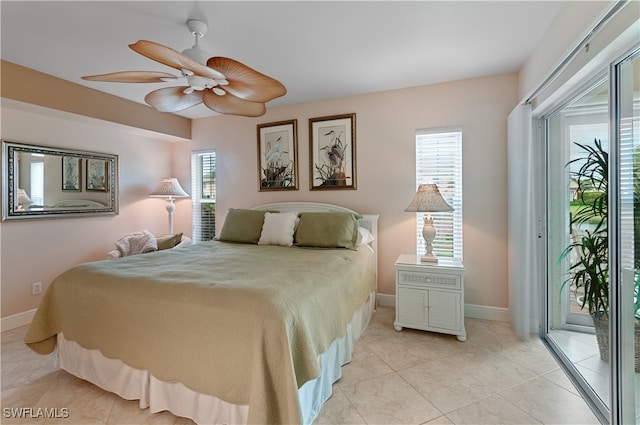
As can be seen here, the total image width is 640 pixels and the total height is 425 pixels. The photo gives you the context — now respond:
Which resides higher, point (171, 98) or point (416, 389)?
point (171, 98)

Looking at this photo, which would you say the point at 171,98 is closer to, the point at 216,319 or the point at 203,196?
the point at 216,319

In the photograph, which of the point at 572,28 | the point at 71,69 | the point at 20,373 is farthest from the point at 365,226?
the point at 71,69

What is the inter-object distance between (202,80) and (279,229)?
5.41 ft

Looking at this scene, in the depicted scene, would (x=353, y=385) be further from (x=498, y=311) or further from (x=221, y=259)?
(x=498, y=311)

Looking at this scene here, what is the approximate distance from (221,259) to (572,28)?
2.90m

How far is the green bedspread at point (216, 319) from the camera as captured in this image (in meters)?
1.35

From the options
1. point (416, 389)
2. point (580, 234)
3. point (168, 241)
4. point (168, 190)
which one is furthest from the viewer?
point (168, 190)

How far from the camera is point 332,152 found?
3.64 m

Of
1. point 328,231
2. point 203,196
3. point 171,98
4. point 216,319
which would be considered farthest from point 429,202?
point 203,196

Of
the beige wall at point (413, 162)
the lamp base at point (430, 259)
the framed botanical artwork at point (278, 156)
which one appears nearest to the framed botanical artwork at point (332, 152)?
the beige wall at point (413, 162)

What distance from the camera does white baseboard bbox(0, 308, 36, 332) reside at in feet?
9.33

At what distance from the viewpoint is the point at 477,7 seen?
193 cm

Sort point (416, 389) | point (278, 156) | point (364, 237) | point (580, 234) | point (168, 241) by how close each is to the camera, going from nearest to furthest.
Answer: point (416, 389), point (580, 234), point (364, 237), point (168, 241), point (278, 156)

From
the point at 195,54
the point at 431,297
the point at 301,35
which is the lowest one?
the point at 431,297
